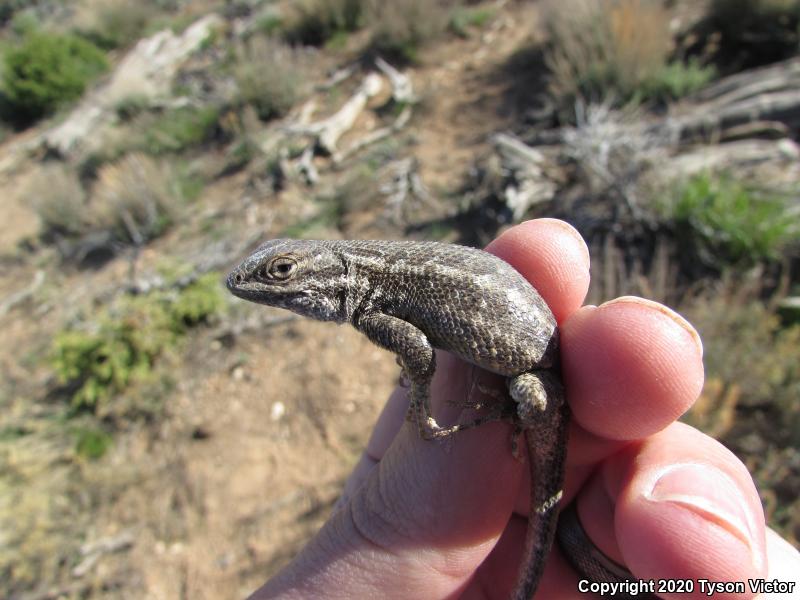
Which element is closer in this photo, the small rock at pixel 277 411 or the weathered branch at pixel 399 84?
the small rock at pixel 277 411

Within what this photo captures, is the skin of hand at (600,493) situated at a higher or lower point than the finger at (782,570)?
higher

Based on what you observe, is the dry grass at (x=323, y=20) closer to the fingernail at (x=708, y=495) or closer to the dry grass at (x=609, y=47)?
the dry grass at (x=609, y=47)

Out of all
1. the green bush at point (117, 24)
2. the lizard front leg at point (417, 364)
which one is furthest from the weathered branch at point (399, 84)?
the green bush at point (117, 24)

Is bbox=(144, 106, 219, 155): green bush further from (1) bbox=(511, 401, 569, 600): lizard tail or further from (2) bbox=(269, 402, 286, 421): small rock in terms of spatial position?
(1) bbox=(511, 401, 569, 600): lizard tail

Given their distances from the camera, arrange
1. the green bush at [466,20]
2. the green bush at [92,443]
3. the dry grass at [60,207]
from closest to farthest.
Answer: the green bush at [92,443]
the dry grass at [60,207]
the green bush at [466,20]

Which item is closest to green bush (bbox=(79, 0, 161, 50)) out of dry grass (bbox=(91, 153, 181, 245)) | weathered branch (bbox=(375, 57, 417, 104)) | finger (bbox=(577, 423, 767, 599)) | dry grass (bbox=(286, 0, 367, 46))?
dry grass (bbox=(286, 0, 367, 46))

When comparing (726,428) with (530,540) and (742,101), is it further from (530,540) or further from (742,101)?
(742,101)

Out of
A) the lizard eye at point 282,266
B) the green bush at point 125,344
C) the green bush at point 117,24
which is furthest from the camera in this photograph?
the green bush at point 117,24
